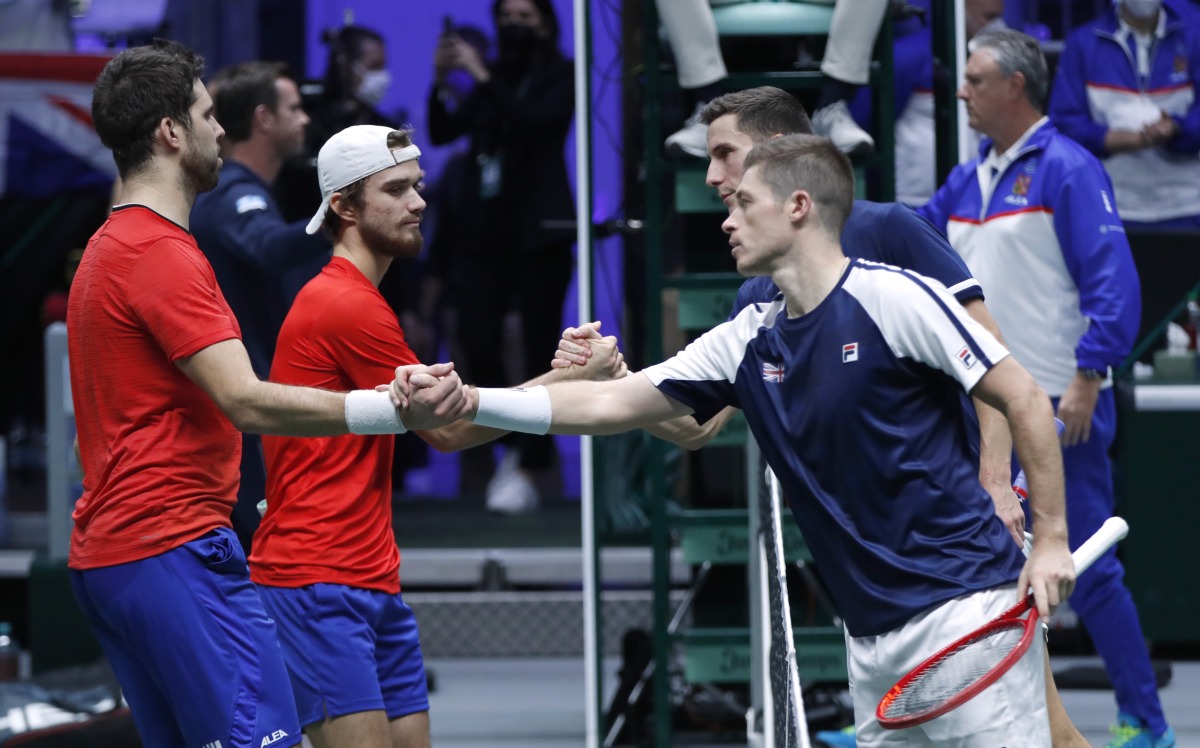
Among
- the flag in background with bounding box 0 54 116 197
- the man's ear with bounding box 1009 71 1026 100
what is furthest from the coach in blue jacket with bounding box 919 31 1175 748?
the flag in background with bounding box 0 54 116 197

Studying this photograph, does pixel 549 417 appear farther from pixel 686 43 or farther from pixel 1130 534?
pixel 1130 534

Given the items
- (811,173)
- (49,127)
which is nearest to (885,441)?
(811,173)

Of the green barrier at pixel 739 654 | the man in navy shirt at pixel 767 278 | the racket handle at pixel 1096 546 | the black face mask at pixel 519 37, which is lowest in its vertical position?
the green barrier at pixel 739 654

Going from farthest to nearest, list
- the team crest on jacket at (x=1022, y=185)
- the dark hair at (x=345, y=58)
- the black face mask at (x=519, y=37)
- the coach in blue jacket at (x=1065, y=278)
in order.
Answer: the dark hair at (x=345, y=58), the black face mask at (x=519, y=37), the team crest on jacket at (x=1022, y=185), the coach in blue jacket at (x=1065, y=278)

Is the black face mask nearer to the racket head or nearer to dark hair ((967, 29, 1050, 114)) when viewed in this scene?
dark hair ((967, 29, 1050, 114))

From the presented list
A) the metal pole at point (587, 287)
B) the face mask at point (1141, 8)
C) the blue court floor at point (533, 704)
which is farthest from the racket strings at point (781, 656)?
the face mask at point (1141, 8)

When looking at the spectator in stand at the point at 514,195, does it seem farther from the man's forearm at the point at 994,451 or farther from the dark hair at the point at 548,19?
the man's forearm at the point at 994,451

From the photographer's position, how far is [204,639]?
11.9ft

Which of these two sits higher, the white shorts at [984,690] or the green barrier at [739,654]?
the white shorts at [984,690]

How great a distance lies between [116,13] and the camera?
9.04 m

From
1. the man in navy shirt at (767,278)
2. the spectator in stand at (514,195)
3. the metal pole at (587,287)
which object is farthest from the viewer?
the spectator in stand at (514,195)

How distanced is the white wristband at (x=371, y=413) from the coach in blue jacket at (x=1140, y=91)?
449 centimetres

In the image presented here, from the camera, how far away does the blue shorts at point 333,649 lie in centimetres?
411

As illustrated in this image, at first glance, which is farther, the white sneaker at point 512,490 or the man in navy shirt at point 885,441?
the white sneaker at point 512,490
